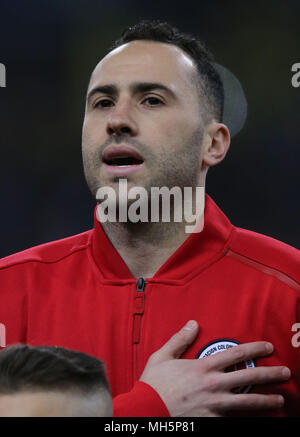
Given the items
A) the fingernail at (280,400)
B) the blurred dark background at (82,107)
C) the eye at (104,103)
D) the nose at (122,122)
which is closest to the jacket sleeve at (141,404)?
the fingernail at (280,400)

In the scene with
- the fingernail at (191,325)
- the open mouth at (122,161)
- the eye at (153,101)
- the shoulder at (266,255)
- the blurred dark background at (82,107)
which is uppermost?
the blurred dark background at (82,107)

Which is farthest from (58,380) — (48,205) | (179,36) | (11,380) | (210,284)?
(48,205)

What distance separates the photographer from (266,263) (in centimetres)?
137

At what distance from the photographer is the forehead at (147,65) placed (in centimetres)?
142

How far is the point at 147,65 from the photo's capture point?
4.69 feet

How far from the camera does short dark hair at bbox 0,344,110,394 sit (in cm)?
69

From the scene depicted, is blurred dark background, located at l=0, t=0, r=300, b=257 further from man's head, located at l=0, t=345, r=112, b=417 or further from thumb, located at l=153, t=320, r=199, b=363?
man's head, located at l=0, t=345, r=112, b=417

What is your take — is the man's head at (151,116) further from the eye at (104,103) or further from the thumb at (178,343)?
the thumb at (178,343)

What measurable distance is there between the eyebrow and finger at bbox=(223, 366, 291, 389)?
2.07 feet

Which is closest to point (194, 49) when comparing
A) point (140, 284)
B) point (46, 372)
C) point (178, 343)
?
point (140, 284)

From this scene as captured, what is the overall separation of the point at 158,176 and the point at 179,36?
1.32 ft

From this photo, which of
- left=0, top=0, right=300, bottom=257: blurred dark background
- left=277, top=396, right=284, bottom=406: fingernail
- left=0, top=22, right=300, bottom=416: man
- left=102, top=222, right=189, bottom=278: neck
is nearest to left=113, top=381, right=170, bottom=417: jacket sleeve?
left=0, top=22, right=300, bottom=416: man

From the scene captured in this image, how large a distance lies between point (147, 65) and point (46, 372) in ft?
2.98

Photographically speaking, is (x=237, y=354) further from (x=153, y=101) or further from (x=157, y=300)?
(x=153, y=101)
